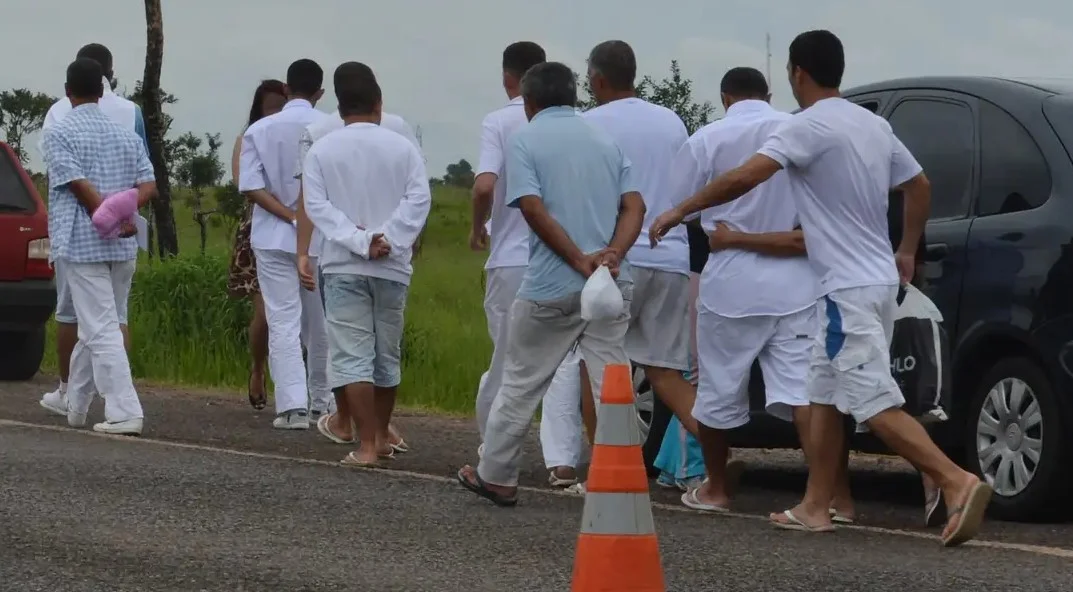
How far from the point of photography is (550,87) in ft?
27.9

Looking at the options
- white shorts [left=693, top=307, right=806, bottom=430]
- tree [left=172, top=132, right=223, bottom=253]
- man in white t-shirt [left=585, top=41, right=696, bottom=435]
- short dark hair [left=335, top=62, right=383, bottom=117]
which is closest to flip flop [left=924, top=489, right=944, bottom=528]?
white shorts [left=693, top=307, right=806, bottom=430]

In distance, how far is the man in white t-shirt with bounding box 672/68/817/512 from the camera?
8.40m

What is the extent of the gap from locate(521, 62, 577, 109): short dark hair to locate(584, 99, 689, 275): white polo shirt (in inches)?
18.2

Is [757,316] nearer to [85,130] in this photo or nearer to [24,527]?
[24,527]

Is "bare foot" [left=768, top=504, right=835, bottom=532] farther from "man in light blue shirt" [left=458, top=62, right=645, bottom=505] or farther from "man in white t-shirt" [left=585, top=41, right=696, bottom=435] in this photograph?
"man in white t-shirt" [left=585, top=41, right=696, bottom=435]

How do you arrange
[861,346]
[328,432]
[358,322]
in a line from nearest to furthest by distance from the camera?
[861,346]
[358,322]
[328,432]

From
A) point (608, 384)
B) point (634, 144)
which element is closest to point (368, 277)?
point (634, 144)

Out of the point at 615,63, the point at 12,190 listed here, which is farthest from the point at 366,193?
the point at 12,190

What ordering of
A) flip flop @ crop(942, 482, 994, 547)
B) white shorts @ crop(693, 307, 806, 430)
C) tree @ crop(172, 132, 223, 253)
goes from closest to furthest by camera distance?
flip flop @ crop(942, 482, 994, 547), white shorts @ crop(693, 307, 806, 430), tree @ crop(172, 132, 223, 253)

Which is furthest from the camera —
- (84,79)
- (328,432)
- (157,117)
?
(157,117)

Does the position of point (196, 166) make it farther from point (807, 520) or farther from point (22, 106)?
point (807, 520)

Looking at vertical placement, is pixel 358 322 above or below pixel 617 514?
above

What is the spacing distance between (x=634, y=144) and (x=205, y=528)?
2.61 meters

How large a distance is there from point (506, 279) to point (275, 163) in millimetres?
2745
